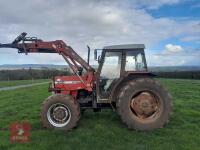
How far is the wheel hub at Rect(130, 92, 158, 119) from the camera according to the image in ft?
30.9

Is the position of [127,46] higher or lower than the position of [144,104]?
higher

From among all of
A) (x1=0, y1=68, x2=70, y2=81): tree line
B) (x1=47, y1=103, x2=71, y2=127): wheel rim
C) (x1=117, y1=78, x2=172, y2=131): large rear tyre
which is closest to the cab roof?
(x1=117, y1=78, x2=172, y2=131): large rear tyre

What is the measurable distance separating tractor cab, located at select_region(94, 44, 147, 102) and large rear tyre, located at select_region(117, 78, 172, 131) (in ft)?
1.56

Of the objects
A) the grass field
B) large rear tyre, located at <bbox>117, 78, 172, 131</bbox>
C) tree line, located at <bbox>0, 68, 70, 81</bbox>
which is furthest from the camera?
tree line, located at <bbox>0, 68, 70, 81</bbox>

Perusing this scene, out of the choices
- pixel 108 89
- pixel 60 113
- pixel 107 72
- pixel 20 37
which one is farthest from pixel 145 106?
pixel 20 37

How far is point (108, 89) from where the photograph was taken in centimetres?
Result: 985

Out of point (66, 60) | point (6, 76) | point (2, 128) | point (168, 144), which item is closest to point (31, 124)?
point (2, 128)

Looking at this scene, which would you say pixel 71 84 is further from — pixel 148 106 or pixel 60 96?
pixel 148 106

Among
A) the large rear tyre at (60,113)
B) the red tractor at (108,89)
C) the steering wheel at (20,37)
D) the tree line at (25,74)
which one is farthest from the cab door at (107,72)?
the tree line at (25,74)

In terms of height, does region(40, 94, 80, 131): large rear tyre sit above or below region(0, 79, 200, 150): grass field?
above

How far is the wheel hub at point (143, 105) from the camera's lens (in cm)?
942

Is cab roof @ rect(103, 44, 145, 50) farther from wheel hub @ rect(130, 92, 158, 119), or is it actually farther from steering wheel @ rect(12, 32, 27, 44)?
steering wheel @ rect(12, 32, 27, 44)

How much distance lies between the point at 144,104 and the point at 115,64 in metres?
1.54

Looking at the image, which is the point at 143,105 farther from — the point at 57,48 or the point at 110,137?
the point at 57,48
